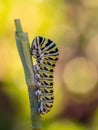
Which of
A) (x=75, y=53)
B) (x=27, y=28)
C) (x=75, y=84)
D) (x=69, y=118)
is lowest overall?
(x=69, y=118)

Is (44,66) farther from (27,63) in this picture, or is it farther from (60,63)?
(60,63)

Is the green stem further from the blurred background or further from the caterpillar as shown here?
the blurred background

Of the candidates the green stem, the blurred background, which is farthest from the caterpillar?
the blurred background

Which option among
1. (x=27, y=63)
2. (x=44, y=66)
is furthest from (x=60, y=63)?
(x=27, y=63)

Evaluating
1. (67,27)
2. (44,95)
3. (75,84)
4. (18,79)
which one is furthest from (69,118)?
(44,95)

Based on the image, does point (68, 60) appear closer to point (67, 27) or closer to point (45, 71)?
point (67, 27)

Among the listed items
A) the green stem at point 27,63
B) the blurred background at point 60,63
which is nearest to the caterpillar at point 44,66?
the green stem at point 27,63
